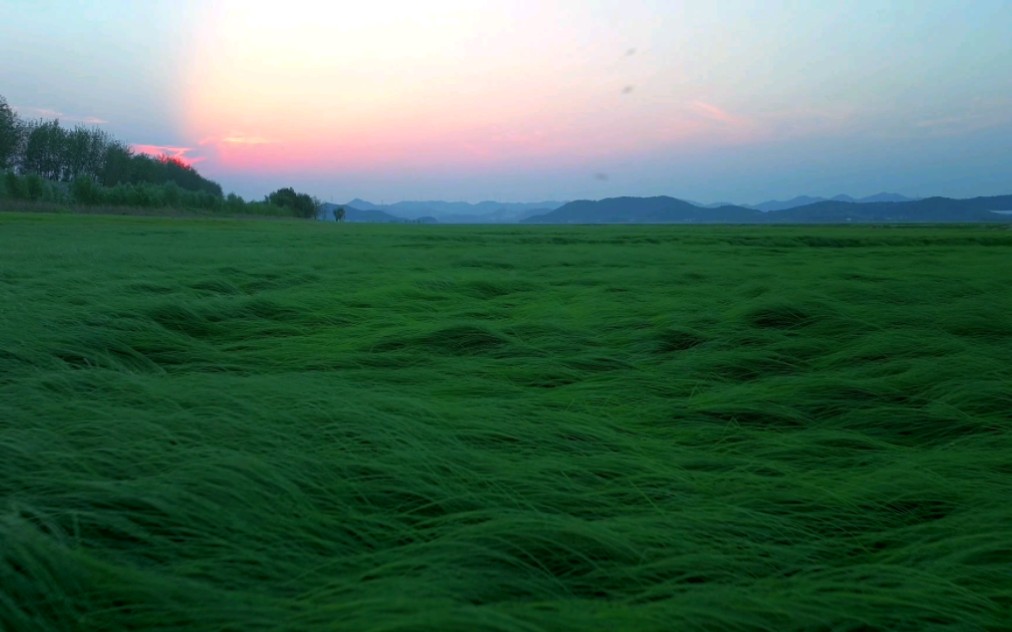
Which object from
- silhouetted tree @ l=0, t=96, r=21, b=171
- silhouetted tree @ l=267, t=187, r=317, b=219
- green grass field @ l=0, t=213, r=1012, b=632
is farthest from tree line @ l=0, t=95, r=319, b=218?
green grass field @ l=0, t=213, r=1012, b=632

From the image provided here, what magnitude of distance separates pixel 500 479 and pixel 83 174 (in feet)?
151

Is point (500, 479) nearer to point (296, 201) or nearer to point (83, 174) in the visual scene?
point (83, 174)

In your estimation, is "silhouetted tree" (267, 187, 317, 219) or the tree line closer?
the tree line

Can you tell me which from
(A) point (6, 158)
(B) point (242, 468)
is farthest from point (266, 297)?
(A) point (6, 158)

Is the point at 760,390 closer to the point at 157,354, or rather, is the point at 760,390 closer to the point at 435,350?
the point at 435,350

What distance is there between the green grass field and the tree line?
3362cm

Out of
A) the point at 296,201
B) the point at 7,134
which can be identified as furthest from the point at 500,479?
the point at 296,201

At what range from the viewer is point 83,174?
38250 millimetres

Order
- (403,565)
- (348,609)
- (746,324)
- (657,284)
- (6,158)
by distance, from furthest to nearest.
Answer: (6,158) → (657,284) → (746,324) → (403,565) → (348,609)

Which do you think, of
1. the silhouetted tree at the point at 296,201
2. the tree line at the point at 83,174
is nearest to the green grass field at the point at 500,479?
the tree line at the point at 83,174

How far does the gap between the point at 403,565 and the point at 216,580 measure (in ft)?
1.03

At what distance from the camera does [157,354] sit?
9.22ft

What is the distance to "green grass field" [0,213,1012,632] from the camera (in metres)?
1.00

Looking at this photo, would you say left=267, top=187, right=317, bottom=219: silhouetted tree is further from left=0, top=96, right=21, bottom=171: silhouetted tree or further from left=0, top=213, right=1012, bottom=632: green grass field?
left=0, top=213, right=1012, bottom=632: green grass field
